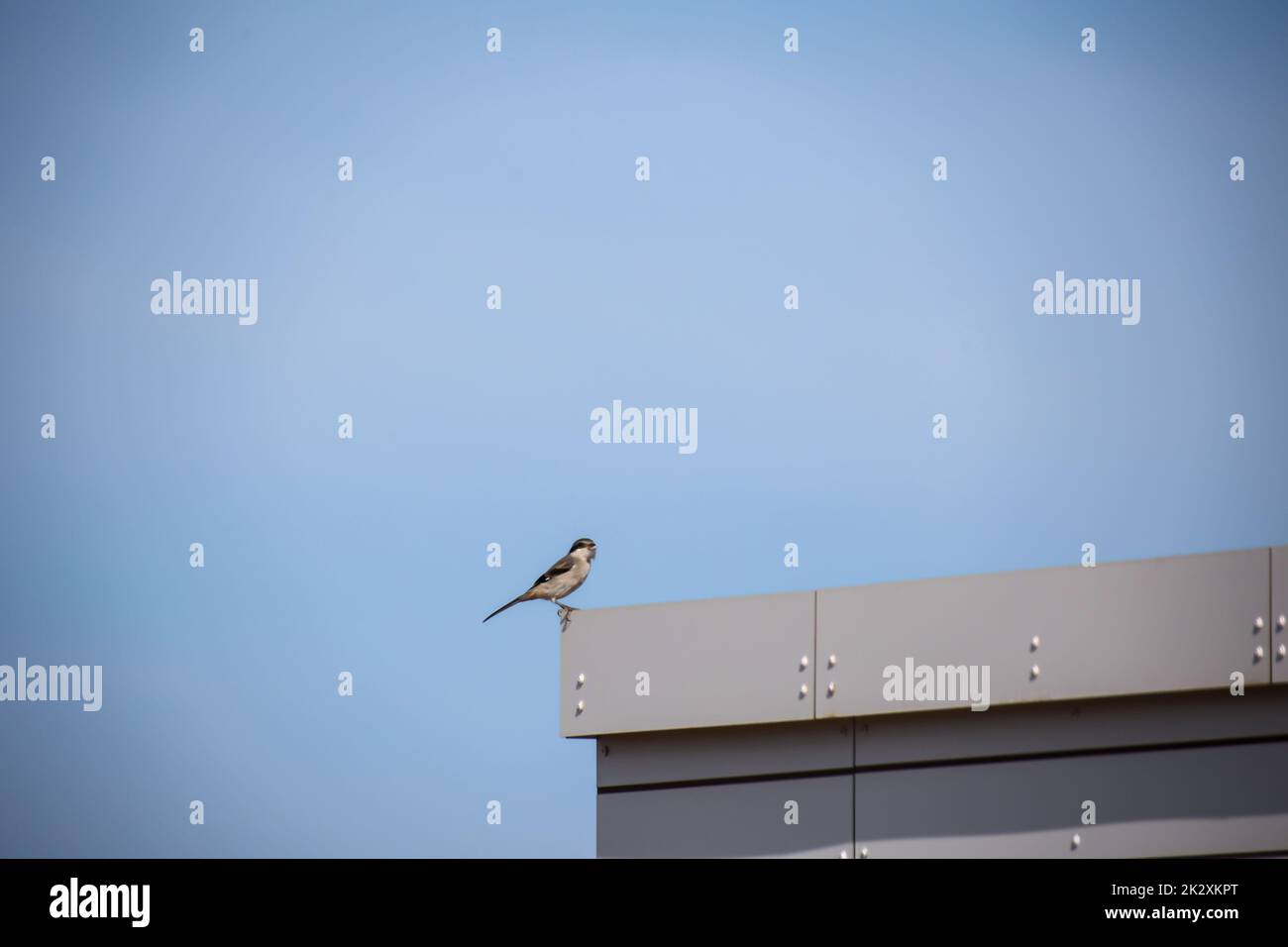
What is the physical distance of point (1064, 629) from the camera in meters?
11.6

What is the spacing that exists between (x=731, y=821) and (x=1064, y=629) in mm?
3099

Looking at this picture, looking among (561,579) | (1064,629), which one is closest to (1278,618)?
(1064,629)

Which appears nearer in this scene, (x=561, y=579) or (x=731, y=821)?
(x=731, y=821)

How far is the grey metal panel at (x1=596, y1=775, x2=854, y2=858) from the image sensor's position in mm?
12586

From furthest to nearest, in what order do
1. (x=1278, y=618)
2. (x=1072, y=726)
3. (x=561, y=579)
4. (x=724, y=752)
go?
(x=561, y=579)
(x=724, y=752)
(x=1072, y=726)
(x=1278, y=618)

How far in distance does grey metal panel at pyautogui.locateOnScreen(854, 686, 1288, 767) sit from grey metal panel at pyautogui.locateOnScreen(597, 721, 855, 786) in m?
0.24

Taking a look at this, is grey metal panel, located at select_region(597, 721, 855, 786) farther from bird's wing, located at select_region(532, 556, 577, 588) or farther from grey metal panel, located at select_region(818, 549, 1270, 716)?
bird's wing, located at select_region(532, 556, 577, 588)

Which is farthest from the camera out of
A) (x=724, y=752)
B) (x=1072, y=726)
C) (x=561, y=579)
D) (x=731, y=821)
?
(x=561, y=579)

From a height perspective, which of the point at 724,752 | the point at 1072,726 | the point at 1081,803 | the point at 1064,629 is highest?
the point at 1064,629

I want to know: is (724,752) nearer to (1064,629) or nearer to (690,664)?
(690,664)

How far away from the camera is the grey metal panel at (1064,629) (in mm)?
11148

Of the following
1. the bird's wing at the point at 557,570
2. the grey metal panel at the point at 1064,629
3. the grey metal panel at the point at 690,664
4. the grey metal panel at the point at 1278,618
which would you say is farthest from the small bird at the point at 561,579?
the grey metal panel at the point at 1278,618

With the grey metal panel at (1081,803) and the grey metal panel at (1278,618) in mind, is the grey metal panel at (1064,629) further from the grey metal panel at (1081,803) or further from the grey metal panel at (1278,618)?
the grey metal panel at (1081,803)
